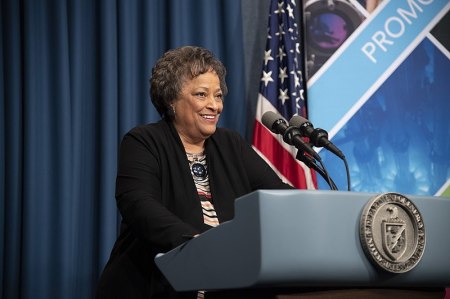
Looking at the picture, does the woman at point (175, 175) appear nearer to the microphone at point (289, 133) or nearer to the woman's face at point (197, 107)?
the woman's face at point (197, 107)

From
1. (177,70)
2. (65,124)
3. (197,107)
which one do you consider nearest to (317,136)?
(197,107)

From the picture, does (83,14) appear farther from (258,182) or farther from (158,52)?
(258,182)

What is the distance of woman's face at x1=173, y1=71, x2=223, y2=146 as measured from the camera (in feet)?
8.60

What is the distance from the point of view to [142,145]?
2.42 metres

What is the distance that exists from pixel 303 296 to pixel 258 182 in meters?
1.10

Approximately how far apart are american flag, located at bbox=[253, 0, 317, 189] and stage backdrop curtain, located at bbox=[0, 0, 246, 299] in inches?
22.8

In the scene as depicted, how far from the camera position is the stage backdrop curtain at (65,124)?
360 cm

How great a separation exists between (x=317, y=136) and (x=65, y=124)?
194 centimetres

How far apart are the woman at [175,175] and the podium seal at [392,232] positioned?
0.55 meters

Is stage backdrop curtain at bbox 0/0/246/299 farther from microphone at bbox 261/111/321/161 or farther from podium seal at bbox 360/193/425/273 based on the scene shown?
podium seal at bbox 360/193/425/273

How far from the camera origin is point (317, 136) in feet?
7.01

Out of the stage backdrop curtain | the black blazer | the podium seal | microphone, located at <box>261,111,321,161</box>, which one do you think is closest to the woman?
the black blazer

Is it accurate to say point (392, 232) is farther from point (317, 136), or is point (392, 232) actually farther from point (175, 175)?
point (175, 175)

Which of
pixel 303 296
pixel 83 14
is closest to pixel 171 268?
pixel 303 296
